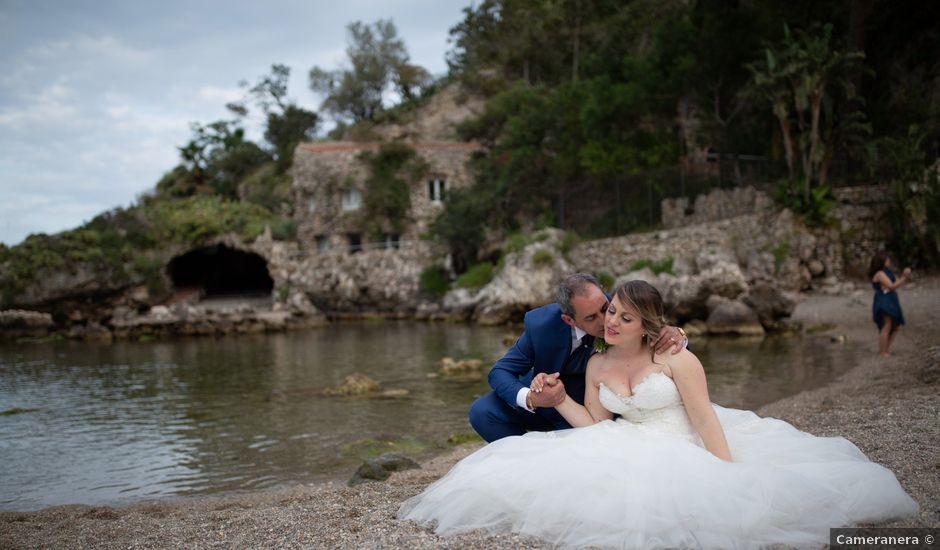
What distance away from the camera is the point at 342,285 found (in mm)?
36250

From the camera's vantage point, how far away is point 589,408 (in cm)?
518

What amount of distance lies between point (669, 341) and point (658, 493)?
1.05m

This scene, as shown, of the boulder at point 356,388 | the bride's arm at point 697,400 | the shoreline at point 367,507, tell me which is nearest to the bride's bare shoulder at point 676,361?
the bride's arm at point 697,400

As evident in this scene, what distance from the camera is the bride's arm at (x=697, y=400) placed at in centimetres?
453

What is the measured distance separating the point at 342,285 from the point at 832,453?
32.9m

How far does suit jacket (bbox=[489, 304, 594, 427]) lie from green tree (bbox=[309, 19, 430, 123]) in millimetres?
49827

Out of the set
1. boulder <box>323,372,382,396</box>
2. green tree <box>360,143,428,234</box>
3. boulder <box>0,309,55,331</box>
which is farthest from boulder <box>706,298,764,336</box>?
boulder <box>0,309,55,331</box>

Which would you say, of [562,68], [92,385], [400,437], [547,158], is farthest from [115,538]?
[562,68]

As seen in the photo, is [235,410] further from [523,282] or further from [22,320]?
[22,320]

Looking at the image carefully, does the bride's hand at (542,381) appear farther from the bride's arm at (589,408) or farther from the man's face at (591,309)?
the man's face at (591,309)

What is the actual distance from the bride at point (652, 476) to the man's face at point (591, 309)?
182mm

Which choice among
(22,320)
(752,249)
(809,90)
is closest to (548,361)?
(809,90)

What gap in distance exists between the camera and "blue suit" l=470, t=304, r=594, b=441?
548 centimetres

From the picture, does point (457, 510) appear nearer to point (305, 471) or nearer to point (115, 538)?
point (115, 538)
